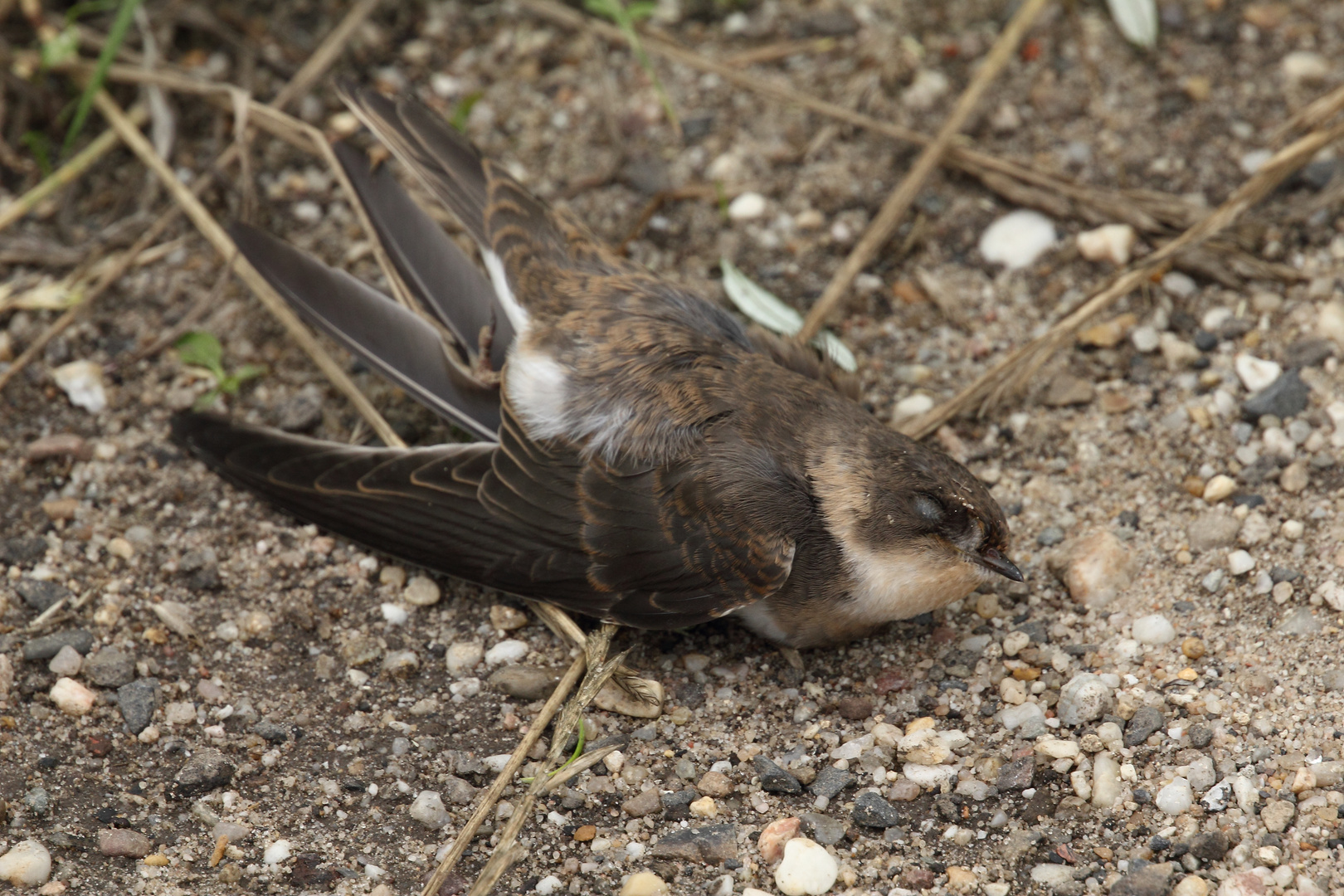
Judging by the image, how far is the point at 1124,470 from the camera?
3.88 metres

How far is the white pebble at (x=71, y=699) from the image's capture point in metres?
3.33

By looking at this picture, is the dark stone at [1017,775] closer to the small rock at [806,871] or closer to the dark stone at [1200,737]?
the dark stone at [1200,737]

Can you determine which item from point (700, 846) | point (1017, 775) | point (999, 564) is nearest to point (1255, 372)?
point (999, 564)

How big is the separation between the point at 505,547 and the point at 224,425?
102 cm

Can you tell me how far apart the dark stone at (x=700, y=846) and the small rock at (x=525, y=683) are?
0.59m

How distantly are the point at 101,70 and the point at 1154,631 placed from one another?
155 inches

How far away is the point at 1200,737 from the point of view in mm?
3090

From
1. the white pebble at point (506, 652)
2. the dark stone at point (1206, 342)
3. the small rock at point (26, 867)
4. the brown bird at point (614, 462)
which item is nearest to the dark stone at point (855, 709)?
the brown bird at point (614, 462)

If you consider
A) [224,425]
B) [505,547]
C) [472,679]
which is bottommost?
[472,679]

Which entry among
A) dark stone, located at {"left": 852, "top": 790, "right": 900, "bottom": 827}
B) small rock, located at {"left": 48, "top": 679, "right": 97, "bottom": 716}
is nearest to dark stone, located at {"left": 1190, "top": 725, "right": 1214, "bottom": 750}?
dark stone, located at {"left": 852, "top": 790, "right": 900, "bottom": 827}

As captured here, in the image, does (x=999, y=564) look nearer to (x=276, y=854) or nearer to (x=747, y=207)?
(x=747, y=207)

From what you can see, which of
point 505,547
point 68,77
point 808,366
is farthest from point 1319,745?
point 68,77

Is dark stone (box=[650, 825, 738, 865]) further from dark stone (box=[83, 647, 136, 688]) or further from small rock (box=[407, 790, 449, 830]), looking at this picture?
dark stone (box=[83, 647, 136, 688])

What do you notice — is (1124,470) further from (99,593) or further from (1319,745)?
(99,593)
